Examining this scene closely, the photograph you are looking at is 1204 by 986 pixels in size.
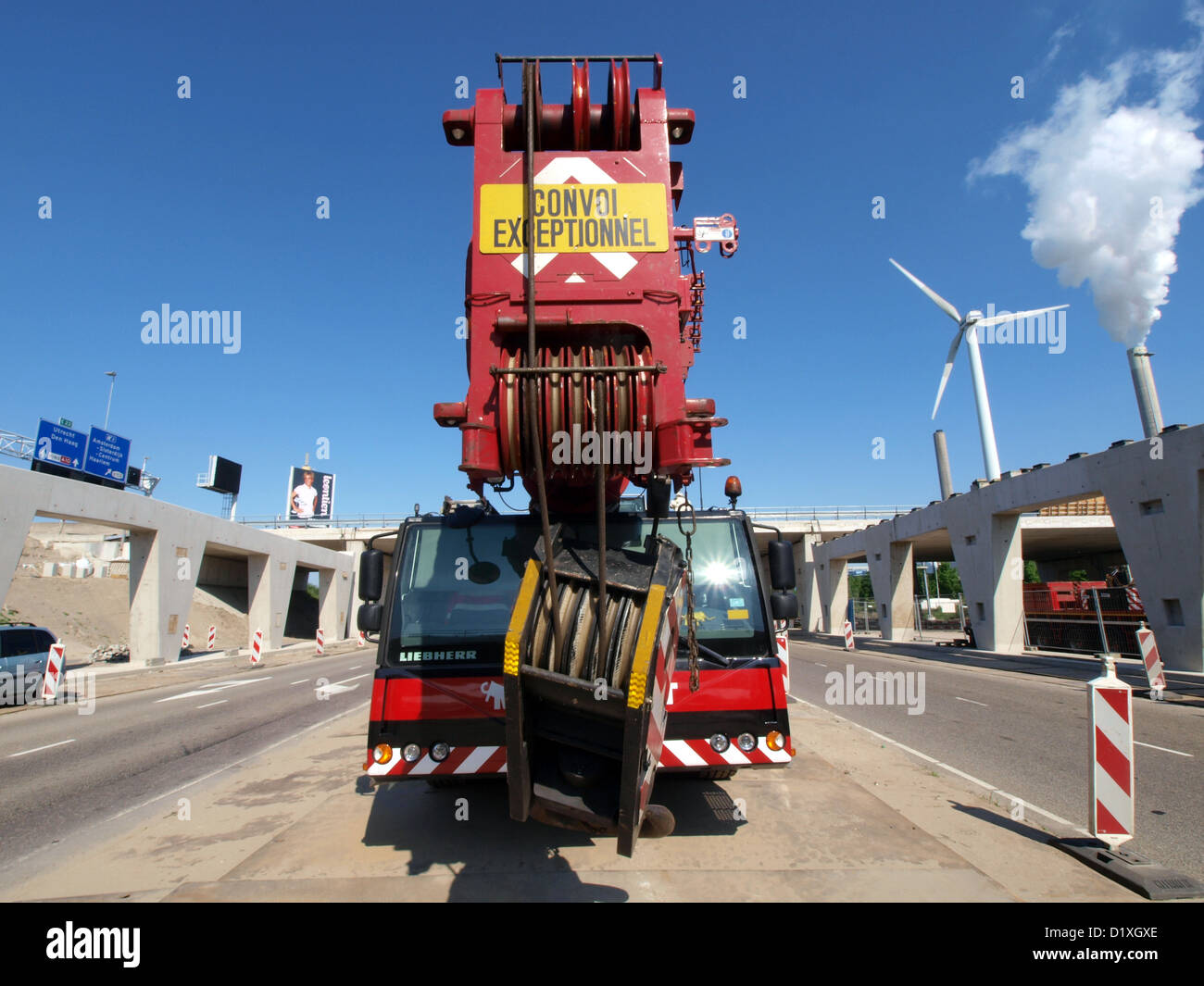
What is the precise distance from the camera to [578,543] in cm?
349

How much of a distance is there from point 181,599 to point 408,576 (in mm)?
23032

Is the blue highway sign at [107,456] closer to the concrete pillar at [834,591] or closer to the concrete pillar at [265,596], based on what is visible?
the concrete pillar at [265,596]

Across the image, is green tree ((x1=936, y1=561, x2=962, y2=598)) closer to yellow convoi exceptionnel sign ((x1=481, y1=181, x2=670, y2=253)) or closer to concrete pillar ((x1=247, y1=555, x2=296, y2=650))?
concrete pillar ((x1=247, y1=555, x2=296, y2=650))

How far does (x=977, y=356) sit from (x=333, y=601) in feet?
128

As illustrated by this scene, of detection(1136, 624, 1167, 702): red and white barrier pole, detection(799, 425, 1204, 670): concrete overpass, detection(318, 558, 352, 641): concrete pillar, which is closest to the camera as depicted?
detection(1136, 624, 1167, 702): red and white barrier pole

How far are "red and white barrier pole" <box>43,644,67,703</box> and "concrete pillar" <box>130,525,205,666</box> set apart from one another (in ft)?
28.7

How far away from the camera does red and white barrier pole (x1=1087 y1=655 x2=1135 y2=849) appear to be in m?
4.36

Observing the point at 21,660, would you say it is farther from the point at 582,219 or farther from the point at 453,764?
the point at 582,219

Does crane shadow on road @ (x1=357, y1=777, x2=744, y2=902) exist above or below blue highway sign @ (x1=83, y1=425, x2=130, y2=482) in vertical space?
below

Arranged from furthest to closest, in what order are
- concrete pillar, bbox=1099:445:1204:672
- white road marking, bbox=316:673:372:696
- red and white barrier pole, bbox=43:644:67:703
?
white road marking, bbox=316:673:372:696 < concrete pillar, bbox=1099:445:1204:672 < red and white barrier pole, bbox=43:644:67:703

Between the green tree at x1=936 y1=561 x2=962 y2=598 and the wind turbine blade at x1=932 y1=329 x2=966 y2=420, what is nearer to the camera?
the wind turbine blade at x1=932 y1=329 x2=966 y2=420

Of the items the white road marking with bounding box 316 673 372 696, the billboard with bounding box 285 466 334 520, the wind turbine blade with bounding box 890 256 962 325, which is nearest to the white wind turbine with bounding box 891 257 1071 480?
the wind turbine blade with bounding box 890 256 962 325
